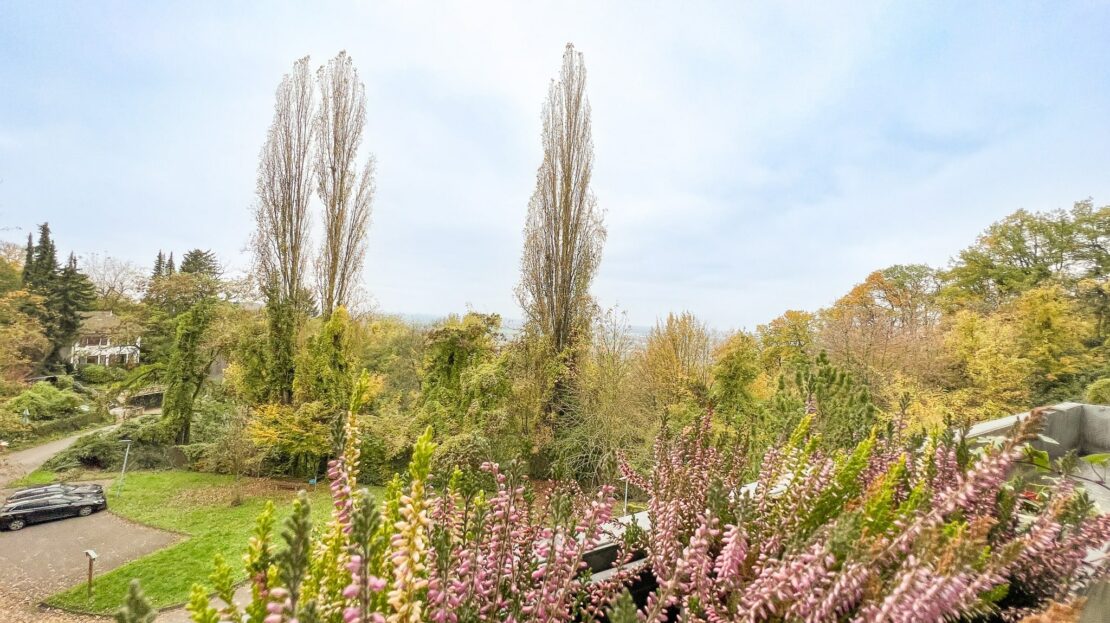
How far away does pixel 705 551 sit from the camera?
2.86 feet

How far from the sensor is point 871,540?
2.71ft

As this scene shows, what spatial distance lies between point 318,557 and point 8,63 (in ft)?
42.7

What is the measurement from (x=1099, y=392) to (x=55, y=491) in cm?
2266

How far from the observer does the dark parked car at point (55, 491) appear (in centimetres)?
1013

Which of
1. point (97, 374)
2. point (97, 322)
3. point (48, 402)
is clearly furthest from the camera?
point (97, 322)

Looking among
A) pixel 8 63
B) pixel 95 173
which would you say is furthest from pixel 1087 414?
pixel 95 173

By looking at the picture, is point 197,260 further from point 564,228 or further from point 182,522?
point 564,228

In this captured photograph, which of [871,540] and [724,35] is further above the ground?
[724,35]

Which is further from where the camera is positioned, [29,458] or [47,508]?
[29,458]

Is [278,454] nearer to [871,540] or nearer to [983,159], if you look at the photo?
[871,540]

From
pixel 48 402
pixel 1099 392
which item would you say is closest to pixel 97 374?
pixel 48 402

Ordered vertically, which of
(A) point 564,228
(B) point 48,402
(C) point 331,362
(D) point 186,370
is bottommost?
(B) point 48,402

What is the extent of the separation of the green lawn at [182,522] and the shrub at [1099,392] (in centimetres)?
1457

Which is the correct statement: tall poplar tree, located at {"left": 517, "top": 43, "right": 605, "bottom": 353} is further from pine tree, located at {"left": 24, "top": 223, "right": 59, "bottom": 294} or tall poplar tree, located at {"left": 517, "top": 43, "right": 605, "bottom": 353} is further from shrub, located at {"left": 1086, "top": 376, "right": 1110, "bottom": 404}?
pine tree, located at {"left": 24, "top": 223, "right": 59, "bottom": 294}
